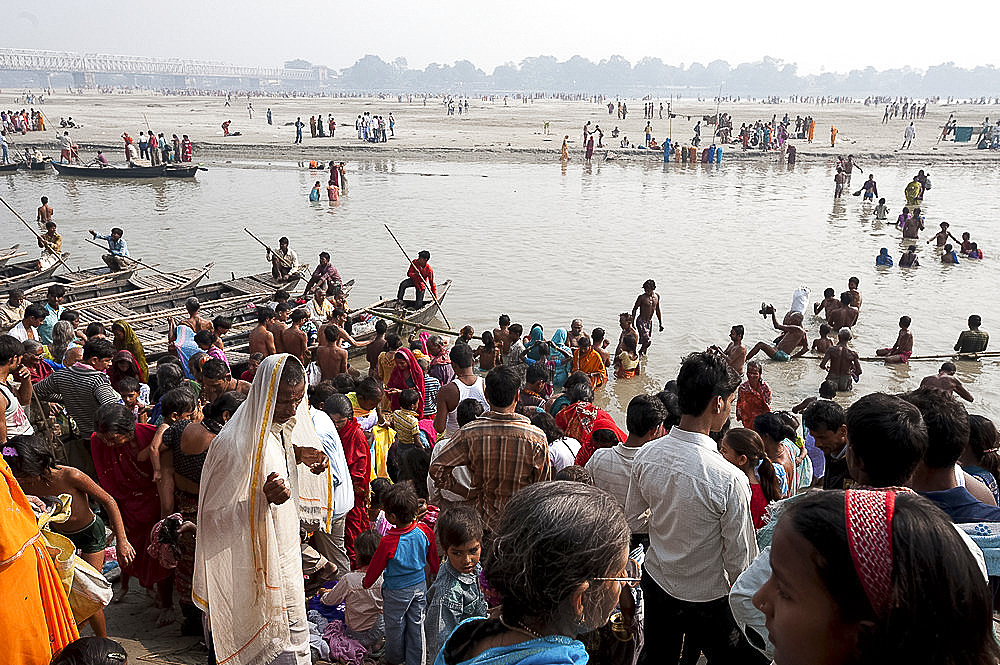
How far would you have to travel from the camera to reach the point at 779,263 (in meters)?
19.0

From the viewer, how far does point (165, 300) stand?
42.3 feet

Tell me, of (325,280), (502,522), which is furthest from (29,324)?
(502,522)

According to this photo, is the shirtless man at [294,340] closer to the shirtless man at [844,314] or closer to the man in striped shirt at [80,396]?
the man in striped shirt at [80,396]

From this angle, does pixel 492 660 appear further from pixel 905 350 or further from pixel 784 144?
pixel 784 144

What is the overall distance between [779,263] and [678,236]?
4.03 metres

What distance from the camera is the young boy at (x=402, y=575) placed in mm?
4027

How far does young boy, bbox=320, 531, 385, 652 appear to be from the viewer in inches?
170

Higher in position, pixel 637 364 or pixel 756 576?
pixel 756 576

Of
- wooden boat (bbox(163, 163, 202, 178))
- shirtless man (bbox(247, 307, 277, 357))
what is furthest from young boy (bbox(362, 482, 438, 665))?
wooden boat (bbox(163, 163, 202, 178))

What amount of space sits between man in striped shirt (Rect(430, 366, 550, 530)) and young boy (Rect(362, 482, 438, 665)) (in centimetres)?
28

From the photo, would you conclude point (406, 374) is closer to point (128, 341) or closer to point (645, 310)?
point (128, 341)

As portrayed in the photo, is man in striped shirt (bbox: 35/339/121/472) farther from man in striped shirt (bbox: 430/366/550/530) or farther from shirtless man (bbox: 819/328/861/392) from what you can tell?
shirtless man (bbox: 819/328/861/392)

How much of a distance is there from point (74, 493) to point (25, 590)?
0.98m

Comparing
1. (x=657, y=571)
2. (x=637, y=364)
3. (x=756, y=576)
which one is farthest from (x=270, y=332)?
(x=756, y=576)
